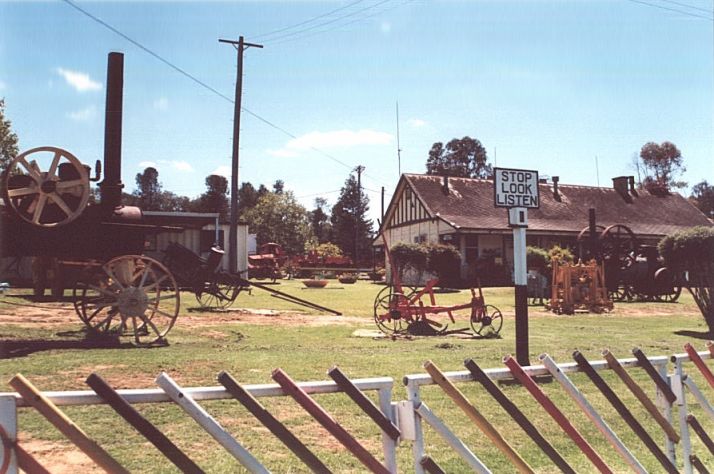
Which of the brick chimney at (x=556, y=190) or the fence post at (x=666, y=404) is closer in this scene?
the fence post at (x=666, y=404)

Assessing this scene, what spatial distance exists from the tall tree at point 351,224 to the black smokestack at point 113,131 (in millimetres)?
55307

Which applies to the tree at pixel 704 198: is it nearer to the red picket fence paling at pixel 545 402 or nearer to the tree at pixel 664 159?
the tree at pixel 664 159

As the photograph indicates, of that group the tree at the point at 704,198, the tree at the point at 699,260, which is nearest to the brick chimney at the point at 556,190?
the tree at the point at 699,260

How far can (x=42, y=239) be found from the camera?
32.0ft

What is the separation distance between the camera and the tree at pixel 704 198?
301ft

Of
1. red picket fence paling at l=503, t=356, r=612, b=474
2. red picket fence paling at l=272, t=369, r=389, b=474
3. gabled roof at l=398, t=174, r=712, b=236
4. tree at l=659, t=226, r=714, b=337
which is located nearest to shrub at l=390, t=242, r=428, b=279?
gabled roof at l=398, t=174, r=712, b=236

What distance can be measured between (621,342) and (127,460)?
29.2 ft

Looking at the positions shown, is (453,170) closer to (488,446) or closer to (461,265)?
(461,265)

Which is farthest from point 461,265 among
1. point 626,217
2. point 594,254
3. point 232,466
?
point 232,466

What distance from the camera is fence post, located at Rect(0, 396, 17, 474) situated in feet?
6.91

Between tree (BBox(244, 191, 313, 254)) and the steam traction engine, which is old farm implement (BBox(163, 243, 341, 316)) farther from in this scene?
tree (BBox(244, 191, 313, 254))

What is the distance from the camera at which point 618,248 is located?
2466cm

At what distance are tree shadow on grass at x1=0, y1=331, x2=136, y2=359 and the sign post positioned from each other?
21.1 feet

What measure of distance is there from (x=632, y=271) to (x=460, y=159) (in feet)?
173
